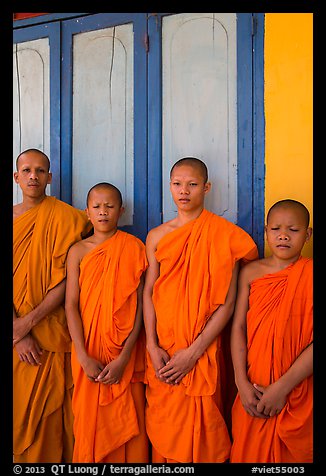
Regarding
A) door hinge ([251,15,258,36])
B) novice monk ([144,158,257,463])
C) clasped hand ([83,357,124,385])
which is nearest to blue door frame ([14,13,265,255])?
door hinge ([251,15,258,36])

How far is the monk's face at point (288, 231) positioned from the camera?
3299 mm

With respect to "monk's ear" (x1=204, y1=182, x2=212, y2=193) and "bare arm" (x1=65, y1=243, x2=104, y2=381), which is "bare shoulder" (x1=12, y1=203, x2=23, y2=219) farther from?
"monk's ear" (x1=204, y1=182, x2=212, y2=193)

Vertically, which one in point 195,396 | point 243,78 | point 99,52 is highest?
point 99,52

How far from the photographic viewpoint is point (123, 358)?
3459 mm

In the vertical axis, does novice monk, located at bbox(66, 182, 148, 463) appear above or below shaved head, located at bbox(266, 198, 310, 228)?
below

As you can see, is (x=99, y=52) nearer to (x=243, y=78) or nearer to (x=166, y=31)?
(x=166, y=31)

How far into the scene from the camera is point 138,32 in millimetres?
4074

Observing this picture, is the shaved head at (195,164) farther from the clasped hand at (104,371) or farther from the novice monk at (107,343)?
the clasped hand at (104,371)

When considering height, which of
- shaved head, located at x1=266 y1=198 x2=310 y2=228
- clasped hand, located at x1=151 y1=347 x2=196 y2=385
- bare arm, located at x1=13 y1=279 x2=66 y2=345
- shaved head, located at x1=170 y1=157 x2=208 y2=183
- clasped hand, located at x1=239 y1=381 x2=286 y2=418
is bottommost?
clasped hand, located at x1=239 y1=381 x2=286 y2=418

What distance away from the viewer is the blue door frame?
371cm

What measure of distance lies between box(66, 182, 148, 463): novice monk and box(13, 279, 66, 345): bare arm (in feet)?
0.33

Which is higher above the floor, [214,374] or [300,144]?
[300,144]

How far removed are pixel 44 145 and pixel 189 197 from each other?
144cm
